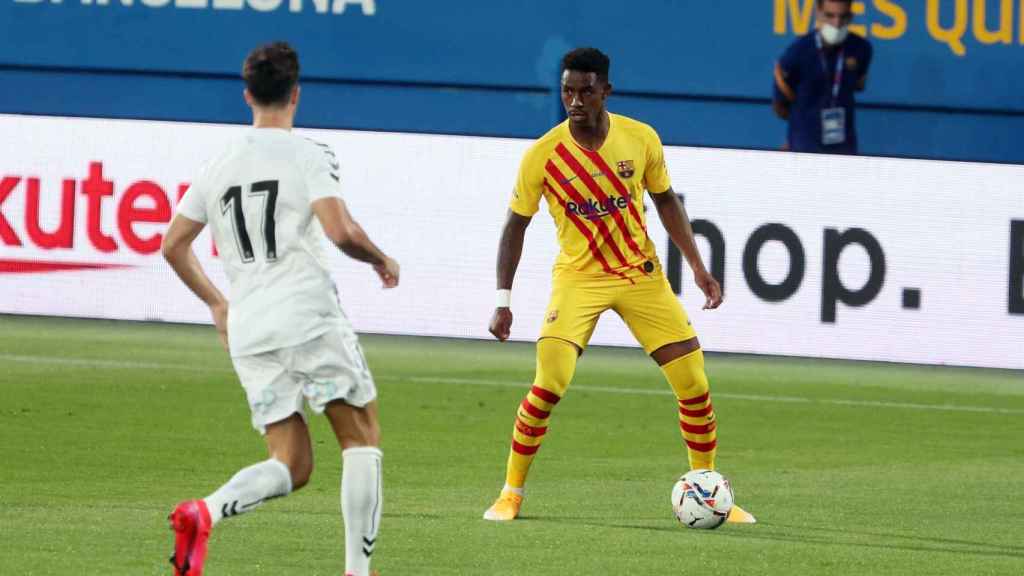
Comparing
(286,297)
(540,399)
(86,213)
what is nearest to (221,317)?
(286,297)

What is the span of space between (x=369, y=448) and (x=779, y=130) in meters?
12.7

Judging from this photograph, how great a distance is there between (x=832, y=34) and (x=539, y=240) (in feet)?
11.9

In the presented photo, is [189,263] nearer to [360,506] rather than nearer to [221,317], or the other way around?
[221,317]

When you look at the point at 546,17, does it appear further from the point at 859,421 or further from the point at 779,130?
the point at 859,421

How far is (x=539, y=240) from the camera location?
14789mm

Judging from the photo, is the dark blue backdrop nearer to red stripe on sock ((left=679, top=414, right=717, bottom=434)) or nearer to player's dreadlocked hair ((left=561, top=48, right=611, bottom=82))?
red stripe on sock ((left=679, top=414, right=717, bottom=434))

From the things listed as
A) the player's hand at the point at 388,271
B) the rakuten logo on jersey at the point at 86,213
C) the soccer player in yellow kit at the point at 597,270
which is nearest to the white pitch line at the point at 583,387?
the rakuten logo on jersey at the point at 86,213

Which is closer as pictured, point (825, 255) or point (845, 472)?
point (845, 472)

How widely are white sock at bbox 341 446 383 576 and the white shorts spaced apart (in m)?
0.17

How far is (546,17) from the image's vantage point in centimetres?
1930

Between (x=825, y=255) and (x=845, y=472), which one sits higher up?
(x=825, y=255)

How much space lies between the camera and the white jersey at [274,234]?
6363mm

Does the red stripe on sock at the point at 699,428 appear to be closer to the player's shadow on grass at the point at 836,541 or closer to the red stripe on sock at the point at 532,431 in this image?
the player's shadow on grass at the point at 836,541

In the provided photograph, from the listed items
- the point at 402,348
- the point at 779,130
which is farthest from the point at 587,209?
the point at 779,130
